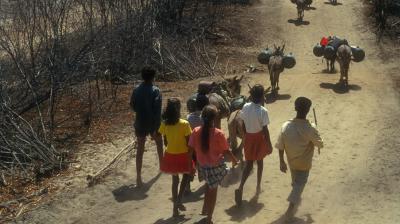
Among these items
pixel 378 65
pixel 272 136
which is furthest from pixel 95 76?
pixel 378 65

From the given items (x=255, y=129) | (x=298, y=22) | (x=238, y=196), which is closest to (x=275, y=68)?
(x=255, y=129)

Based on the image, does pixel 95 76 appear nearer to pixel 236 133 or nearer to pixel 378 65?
pixel 236 133

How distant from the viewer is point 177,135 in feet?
23.9

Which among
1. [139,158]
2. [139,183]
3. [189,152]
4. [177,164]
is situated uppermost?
[189,152]

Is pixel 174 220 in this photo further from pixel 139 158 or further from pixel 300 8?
pixel 300 8

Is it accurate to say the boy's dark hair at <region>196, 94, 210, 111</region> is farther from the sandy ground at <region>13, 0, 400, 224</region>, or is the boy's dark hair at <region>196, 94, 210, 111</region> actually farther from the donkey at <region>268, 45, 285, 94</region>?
the donkey at <region>268, 45, 285, 94</region>

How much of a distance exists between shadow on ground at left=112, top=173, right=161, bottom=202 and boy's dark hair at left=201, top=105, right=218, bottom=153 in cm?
232

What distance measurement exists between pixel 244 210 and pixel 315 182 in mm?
1553

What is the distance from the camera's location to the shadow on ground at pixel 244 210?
7.78m

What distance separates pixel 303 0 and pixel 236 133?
17.3 meters

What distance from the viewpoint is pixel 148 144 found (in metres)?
10.8

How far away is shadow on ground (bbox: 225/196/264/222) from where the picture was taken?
306 inches

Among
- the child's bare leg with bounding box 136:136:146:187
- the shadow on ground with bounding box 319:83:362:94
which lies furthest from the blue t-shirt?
the shadow on ground with bounding box 319:83:362:94

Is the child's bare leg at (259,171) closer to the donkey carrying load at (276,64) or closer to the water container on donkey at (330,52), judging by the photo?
the donkey carrying load at (276,64)
